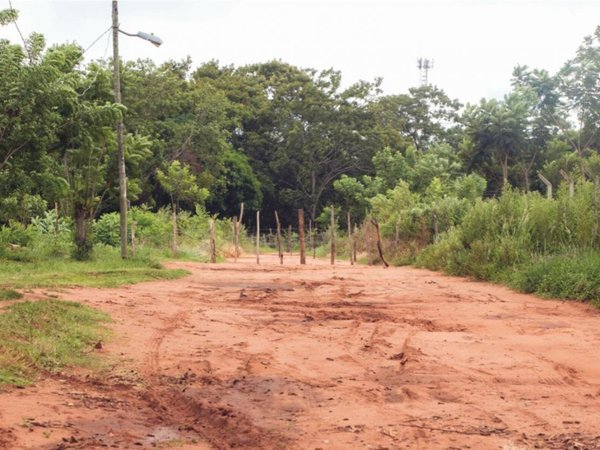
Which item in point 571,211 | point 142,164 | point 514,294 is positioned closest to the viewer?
point 514,294

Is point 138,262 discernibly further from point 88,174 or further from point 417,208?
point 417,208

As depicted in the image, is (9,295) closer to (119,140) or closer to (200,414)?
(200,414)

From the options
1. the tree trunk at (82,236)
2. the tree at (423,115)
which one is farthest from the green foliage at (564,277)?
the tree at (423,115)

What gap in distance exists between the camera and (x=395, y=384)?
676 cm

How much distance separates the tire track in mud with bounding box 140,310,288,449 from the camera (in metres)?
5.10

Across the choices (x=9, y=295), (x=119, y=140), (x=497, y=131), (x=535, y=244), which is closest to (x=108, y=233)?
(x=119, y=140)

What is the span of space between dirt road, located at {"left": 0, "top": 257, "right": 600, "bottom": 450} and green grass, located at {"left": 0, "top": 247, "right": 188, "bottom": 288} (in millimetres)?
1627

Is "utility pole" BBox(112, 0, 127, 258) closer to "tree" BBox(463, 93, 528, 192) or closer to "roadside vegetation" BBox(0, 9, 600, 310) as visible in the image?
"roadside vegetation" BBox(0, 9, 600, 310)

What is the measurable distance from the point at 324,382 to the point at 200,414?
1.45 m

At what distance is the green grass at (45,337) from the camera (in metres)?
6.48

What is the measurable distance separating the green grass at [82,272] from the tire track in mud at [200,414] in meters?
6.37

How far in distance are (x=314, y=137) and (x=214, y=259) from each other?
77.9 feet

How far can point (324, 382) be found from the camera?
6.79m

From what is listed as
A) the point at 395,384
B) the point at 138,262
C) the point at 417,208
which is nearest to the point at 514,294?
the point at 395,384
